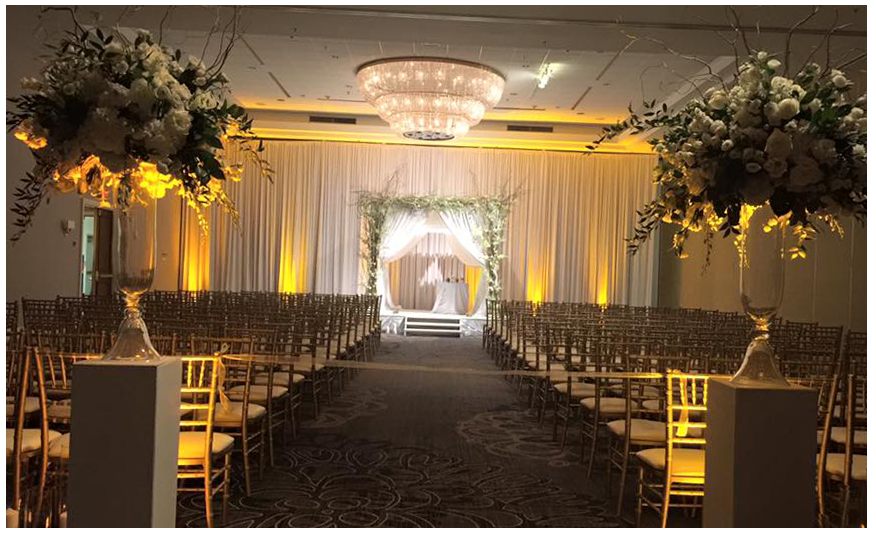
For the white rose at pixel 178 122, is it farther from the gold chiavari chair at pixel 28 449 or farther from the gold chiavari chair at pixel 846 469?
the gold chiavari chair at pixel 846 469

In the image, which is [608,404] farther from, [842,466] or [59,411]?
[59,411]

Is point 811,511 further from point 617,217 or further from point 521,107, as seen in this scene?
point 617,217

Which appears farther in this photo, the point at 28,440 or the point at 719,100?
the point at 28,440

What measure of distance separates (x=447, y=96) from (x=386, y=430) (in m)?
→ 6.58

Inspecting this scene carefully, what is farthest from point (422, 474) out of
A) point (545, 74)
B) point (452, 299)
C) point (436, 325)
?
point (452, 299)

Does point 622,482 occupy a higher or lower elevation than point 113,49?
lower

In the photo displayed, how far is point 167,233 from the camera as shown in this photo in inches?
669

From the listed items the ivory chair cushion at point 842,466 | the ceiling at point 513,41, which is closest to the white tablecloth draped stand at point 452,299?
the ceiling at point 513,41

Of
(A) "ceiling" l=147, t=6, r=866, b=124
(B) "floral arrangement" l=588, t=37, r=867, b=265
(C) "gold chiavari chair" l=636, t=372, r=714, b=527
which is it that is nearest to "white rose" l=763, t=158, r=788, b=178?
(B) "floral arrangement" l=588, t=37, r=867, b=265

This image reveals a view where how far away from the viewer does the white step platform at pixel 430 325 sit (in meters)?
16.6

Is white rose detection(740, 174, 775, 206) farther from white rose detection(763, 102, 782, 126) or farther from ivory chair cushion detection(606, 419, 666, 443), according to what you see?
ivory chair cushion detection(606, 419, 666, 443)

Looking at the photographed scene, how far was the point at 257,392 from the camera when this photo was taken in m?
5.73

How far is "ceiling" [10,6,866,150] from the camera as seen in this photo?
8.12 m

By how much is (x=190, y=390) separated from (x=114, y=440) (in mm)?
1204
